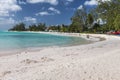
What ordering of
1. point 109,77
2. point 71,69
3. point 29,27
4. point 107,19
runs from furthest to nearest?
point 29,27, point 107,19, point 71,69, point 109,77

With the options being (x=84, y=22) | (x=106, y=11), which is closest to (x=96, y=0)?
(x=106, y=11)

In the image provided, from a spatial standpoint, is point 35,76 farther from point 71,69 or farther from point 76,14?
point 76,14

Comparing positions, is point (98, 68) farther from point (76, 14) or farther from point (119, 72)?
point (76, 14)

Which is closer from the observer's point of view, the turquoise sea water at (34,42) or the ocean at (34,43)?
the ocean at (34,43)

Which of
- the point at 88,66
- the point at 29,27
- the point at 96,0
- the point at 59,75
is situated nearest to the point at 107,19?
the point at 96,0

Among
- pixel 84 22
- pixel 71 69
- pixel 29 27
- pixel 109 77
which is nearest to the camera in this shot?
pixel 109 77

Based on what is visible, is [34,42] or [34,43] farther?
[34,42]

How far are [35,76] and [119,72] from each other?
→ 3355 mm

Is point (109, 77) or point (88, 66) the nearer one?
point (109, 77)

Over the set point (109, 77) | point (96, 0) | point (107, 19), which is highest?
point (96, 0)

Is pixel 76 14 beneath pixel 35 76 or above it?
above

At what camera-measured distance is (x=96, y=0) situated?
34.4 meters

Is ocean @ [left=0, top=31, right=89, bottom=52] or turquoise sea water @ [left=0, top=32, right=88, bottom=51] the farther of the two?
turquoise sea water @ [left=0, top=32, right=88, bottom=51]

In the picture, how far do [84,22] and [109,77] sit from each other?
9090 cm
